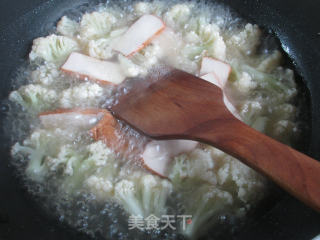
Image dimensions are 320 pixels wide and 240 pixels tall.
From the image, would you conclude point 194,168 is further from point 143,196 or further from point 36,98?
point 36,98

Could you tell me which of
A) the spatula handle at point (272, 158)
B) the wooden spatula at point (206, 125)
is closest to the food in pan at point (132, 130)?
the wooden spatula at point (206, 125)

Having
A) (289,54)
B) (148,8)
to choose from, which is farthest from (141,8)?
(289,54)

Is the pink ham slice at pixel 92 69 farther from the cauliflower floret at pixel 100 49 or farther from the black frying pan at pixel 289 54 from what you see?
the black frying pan at pixel 289 54

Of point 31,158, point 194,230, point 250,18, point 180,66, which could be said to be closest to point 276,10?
point 250,18

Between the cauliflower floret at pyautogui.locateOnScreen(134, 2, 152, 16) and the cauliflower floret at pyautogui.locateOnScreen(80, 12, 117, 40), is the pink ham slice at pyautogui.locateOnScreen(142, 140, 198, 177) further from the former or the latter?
the cauliflower floret at pyautogui.locateOnScreen(134, 2, 152, 16)

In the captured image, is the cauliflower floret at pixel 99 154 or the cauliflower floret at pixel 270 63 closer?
the cauliflower floret at pixel 99 154

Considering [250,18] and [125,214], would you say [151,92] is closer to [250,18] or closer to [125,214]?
[125,214]

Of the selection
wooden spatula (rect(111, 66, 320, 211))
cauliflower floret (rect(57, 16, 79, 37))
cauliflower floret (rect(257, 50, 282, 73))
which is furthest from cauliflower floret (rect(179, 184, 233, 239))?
cauliflower floret (rect(57, 16, 79, 37))
